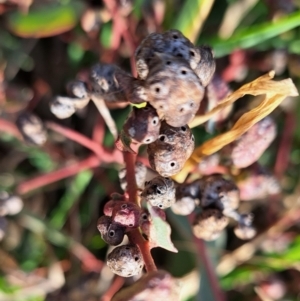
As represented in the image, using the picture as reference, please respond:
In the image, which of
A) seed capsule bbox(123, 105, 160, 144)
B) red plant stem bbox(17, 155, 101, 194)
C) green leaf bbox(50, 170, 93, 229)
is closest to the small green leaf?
seed capsule bbox(123, 105, 160, 144)

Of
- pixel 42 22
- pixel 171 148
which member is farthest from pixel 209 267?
pixel 42 22

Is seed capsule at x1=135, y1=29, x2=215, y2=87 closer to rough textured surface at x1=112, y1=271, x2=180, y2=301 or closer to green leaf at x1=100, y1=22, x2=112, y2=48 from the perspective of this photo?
rough textured surface at x1=112, y1=271, x2=180, y2=301

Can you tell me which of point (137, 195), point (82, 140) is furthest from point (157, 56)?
point (82, 140)

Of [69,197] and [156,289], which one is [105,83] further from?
[69,197]

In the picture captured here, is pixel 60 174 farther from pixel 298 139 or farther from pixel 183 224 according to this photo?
pixel 298 139

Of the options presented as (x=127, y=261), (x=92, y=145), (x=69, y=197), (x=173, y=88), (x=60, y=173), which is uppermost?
(x=173, y=88)

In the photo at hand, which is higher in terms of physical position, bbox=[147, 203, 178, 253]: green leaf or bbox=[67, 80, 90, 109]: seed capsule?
bbox=[147, 203, 178, 253]: green leaf
